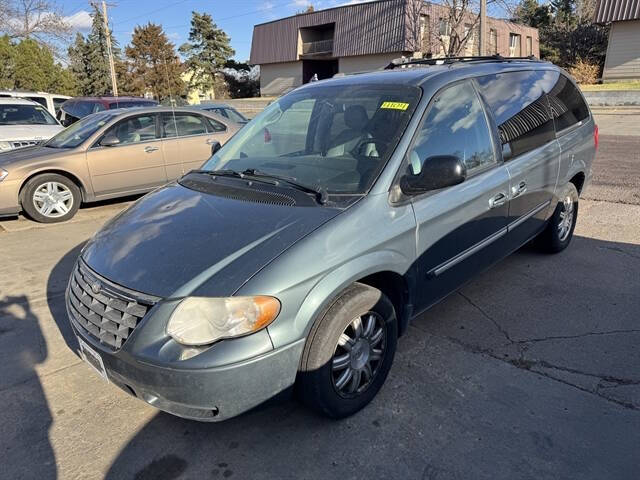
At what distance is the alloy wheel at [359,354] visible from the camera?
2.65m

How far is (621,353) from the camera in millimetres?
3328

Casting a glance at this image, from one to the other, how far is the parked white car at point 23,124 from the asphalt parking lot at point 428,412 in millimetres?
6609

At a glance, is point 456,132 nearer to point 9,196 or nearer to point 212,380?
point 212,380

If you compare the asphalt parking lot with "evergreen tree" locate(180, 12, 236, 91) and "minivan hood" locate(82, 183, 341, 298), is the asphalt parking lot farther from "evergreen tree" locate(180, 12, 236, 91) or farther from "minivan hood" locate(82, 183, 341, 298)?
"evergreen tree" locate(180, 12, 236, 91)

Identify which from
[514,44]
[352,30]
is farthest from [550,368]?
[514,44]

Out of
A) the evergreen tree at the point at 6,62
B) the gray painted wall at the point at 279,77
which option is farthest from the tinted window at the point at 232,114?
the gray painted wall at the point at 279,77

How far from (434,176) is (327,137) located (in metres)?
0.96

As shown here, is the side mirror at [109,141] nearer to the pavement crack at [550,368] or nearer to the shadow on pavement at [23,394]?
the shadow on pavement at [23,394]

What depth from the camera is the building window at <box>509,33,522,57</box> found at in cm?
4538

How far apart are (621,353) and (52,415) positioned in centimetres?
364

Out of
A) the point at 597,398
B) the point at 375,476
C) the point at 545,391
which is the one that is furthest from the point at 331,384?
the point at 597,398

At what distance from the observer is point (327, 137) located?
11.4 ft

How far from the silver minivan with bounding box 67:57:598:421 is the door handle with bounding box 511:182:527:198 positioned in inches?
0.8

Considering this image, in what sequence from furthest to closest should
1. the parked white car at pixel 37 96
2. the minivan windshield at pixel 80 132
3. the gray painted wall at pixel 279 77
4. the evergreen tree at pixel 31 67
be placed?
the gray painted wall at pixel 279 77, the evergreen tree at pixel 31 67, the parked white car at pixel 37 96, the minivan windshield at pixel 80 132
